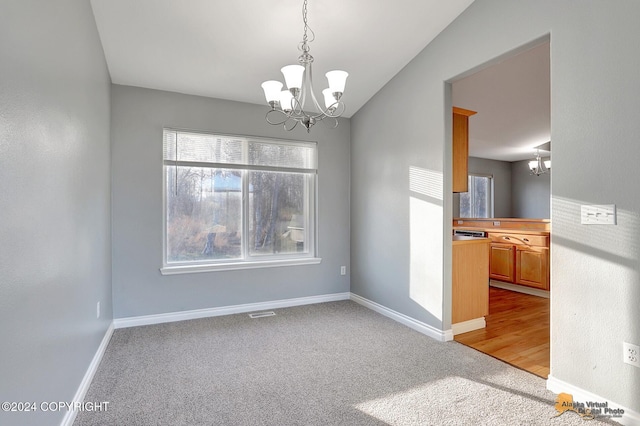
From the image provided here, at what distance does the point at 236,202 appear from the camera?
4.09 m

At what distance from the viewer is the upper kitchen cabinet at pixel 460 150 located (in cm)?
352

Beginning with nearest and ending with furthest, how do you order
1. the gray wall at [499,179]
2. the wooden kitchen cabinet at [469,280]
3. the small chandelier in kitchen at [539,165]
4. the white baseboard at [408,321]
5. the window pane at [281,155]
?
the white baseboard at [408,321], the wooden kitchen cabinet at [469,280], the window pane at [281,155], the small chandelier in kitchen at [539,165], the gray wall at [499,179]

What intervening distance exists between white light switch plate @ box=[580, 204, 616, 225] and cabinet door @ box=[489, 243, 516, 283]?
10.6 feet

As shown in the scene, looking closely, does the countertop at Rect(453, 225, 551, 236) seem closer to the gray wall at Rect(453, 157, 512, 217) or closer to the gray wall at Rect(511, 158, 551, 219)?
the gray wall at Rect(453, 157, 512, 217)

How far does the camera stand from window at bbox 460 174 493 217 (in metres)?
7.48

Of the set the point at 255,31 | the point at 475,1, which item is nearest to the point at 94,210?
the point at 255,31

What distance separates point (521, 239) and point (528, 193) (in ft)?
10.7

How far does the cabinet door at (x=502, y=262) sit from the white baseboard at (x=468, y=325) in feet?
6.17

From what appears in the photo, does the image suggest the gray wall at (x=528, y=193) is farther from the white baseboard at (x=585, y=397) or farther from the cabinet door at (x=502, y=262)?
the white baseboard at (x=585, y=397)

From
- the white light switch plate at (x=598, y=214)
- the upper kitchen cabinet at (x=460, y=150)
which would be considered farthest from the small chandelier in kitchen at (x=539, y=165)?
the white light switch plate at (x=598, y=214)

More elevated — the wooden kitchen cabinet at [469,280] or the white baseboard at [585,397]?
the wooden kitchen cabinet at [469,280]

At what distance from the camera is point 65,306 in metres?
1.92

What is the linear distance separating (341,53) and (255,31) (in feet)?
2.74

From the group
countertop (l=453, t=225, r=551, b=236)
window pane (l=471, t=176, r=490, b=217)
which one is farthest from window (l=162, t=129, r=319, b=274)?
window pane (l=471, t=176, r=490, b=217)
